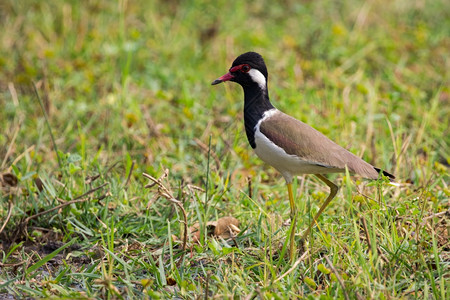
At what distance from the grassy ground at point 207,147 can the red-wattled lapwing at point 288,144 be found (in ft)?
0.70

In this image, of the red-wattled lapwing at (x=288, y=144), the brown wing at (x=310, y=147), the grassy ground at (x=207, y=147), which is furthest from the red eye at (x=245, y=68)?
the grassy ground at (x=207, y=147)

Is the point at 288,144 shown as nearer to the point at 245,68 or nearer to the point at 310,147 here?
the point at 310,147

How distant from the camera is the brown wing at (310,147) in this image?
3.74 meters

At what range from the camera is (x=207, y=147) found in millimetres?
5188

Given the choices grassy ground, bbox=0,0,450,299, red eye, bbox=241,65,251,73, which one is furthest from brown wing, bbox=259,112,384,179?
red eye, bbox=241,65,251,73

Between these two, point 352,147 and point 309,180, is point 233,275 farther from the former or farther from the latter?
point 352,147

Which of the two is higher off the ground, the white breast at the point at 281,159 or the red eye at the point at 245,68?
→ the red eye at the point at 245,68

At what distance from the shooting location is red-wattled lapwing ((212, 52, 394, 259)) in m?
3.75

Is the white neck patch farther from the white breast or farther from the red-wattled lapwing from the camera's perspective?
the white breast

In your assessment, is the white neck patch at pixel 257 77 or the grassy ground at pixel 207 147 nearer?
the grassy ground at pixel 207 147

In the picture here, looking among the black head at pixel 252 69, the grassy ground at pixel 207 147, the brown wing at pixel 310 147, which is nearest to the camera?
the grassy ground at pixel 207 147

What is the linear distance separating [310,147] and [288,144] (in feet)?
0.43

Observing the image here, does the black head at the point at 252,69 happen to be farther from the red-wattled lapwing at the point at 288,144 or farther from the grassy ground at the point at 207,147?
the grassy ground at the point at 207,147

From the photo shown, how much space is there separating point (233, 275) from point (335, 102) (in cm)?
289
